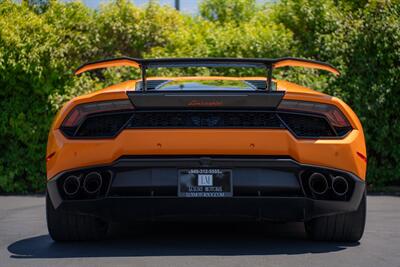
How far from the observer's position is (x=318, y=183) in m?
6.44

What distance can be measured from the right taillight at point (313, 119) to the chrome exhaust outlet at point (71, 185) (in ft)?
4.74

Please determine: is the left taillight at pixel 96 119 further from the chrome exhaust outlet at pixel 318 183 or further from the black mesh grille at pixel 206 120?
the chrome exhaust outlet at pixel 318 183

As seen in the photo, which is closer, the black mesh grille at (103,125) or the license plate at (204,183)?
the license plate at (204,183)

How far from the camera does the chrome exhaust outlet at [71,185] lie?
6.44m

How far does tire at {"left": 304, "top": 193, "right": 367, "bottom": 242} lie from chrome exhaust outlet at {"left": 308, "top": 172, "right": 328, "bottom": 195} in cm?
34

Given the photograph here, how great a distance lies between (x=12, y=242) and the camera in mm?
7055

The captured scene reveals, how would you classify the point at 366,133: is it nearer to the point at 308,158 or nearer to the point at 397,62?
the point at 397,62

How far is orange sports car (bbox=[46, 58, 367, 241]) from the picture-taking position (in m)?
6.28

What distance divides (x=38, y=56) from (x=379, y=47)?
4.14 meters

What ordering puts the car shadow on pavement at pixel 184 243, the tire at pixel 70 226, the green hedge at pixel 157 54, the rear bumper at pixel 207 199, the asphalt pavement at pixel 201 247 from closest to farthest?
the asphalt pavement at pixel 201 247 → the rear bumper at pixel 207 199 → the car shadow on pavement at pixel 184 243 → the tire at pixel 70 226 → the green hedge at pixel 157 54

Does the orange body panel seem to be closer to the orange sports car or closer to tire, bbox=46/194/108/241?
the orange sports car

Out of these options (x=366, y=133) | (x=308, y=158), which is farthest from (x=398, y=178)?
(x=308, y=158)

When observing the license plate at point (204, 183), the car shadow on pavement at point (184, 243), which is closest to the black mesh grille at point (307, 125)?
the license plate at point (204, 183)

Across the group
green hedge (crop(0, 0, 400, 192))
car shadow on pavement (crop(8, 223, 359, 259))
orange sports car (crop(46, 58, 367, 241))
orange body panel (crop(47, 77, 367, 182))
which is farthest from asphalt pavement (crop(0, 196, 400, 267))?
green hedge (crop(0, 0, 400, 192))
